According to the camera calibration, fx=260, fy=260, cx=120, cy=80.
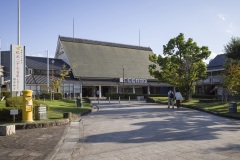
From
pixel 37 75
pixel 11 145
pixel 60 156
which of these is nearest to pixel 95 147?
pixel 60 156

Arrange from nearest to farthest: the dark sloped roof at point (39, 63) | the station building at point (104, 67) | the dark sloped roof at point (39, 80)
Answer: the dark sloped roof at point (39, 80) → the dark sloped roof at point (39, 63) → the station building at point (104, 67)

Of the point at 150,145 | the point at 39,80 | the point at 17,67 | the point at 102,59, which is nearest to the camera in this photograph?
the point at 150,145

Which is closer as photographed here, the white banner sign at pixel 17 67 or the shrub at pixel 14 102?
the shrub at pixel 14 102

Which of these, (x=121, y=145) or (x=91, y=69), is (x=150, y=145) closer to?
(x=121, y=145)

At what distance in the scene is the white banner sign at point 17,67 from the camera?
457 inches

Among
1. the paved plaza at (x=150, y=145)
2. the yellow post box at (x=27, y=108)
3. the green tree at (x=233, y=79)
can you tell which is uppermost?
the green tree at (x=233, y=79)

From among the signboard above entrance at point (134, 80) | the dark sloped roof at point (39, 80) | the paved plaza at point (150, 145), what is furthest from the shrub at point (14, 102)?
the signboard above entrance at point (134, 80)

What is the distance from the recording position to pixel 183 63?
26.0 metres

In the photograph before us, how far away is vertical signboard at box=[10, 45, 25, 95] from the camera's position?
11617 mm

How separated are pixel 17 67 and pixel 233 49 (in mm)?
17699

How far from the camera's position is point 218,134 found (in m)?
8.33

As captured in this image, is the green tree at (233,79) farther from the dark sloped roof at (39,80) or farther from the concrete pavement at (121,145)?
the dark sloped roof at (39,80)

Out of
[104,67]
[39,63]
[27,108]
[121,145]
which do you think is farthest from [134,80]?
[121,145]

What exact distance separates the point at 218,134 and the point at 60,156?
16.9 ft
